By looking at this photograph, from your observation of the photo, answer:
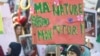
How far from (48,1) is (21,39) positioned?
81 centimetres

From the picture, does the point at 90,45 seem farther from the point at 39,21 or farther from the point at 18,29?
the point at 39,21

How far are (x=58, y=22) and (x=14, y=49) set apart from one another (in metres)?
0.74

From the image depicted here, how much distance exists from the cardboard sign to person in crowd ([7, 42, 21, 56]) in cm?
52

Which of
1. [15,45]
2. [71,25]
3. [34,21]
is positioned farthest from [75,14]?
[15,45]

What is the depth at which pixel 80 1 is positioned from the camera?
3811 mm

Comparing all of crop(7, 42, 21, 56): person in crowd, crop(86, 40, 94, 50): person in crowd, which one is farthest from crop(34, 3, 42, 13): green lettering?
crop(86, 40, 94, 50): person in crowd

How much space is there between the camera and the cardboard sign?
3.73 metres

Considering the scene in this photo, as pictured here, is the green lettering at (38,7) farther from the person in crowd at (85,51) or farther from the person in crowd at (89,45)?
the person in crowd at (89,45)

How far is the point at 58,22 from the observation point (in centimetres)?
376

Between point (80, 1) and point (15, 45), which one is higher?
point (80, 1)

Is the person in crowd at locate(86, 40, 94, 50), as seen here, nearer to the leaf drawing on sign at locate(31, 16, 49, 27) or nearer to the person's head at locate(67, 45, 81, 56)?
the person's head at locate(67, 45, 81, 56)

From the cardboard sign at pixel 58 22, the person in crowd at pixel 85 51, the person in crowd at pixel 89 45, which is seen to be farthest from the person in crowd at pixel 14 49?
the person in crowd at pixel 89 45

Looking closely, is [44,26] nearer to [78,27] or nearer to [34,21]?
[34,21]

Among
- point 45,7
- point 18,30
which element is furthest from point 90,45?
point 45,7
